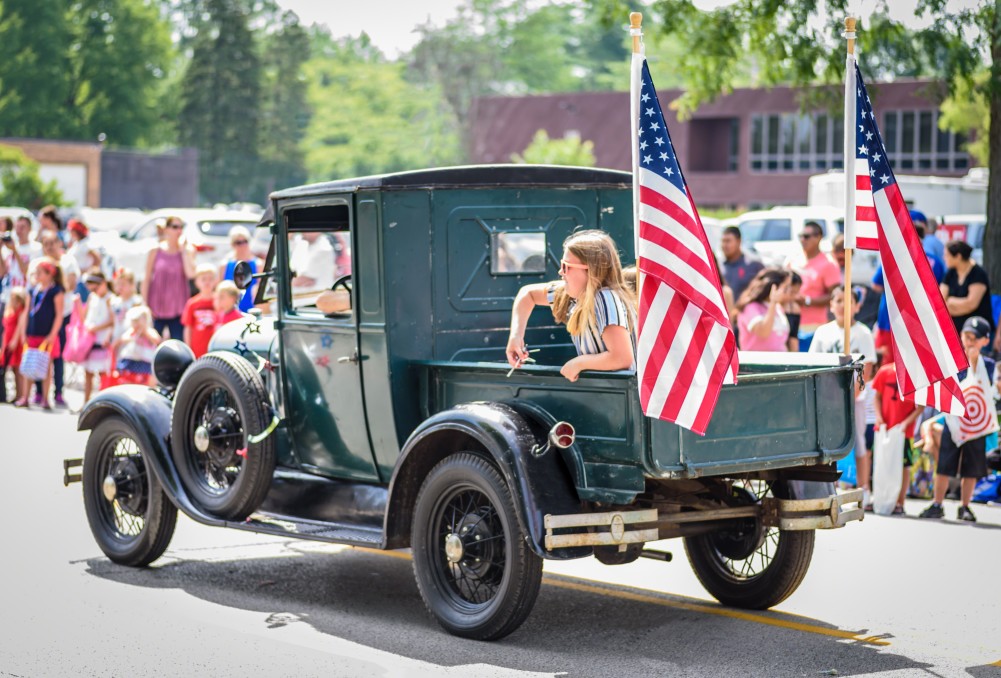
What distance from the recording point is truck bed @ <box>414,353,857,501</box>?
6.23m

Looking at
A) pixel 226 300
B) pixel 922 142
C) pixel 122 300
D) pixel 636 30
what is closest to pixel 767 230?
pixel 122 300

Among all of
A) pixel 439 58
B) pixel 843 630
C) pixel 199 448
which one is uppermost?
pixel 439 58

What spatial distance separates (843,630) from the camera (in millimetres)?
6957

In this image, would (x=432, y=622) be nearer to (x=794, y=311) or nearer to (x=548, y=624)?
(x=548, y=624)

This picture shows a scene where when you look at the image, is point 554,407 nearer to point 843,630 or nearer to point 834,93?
point 843,630

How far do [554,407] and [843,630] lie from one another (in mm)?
Answer: 1757

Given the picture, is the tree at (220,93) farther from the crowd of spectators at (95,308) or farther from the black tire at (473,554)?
the black tire at (473,554)

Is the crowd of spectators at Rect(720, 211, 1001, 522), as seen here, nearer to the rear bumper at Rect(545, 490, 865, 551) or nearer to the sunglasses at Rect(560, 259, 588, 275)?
the rear bumper at Rect(545, 490, 865, 551)

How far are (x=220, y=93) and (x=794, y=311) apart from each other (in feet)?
247

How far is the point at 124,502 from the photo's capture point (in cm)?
849

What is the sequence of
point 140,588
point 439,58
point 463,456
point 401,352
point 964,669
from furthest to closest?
1. point 439,58
2. point 140,588
3. point 401,352
4. point 463,456
5. point 964,669

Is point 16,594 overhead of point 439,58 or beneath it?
beneath

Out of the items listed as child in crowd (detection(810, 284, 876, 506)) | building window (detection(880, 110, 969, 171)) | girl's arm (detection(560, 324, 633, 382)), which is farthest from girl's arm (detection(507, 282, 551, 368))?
building window (detection(880, 110, 969, 171))

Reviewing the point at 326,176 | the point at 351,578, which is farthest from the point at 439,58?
the point at 351,578
